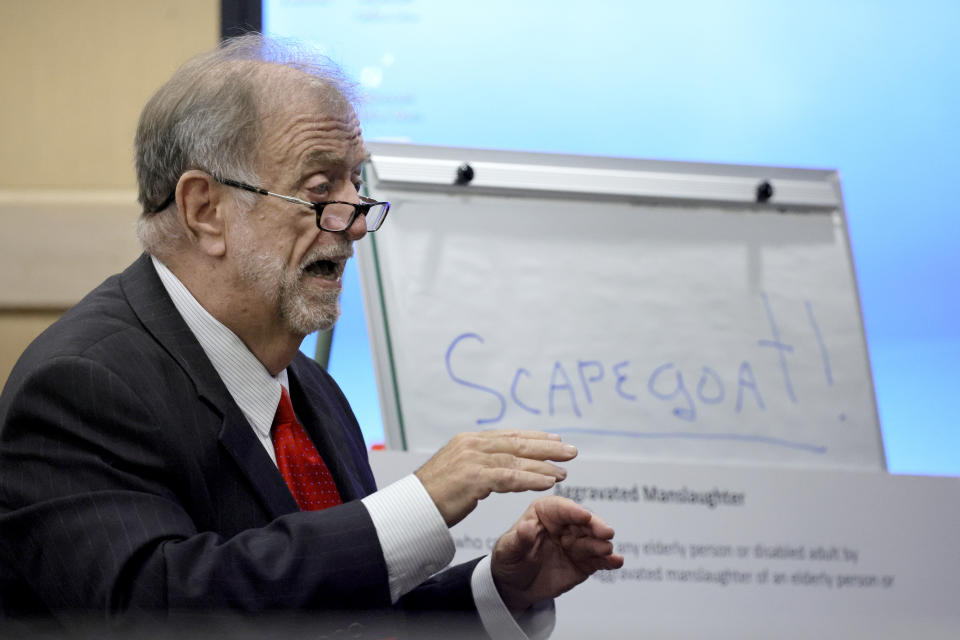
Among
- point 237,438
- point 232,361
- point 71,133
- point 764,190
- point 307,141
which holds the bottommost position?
point 237,438

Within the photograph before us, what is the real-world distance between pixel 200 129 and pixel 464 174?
1.06 m

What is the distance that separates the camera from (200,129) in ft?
4.29

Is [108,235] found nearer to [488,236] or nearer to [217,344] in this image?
[488,236]

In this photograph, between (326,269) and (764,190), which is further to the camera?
(764,190)

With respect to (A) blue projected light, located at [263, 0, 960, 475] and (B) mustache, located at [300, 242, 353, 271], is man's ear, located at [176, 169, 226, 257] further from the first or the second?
(A) blue projected light, located at [263, 0, 960, 475]

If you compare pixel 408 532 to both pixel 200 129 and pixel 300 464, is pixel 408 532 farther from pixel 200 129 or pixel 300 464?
pixel 200 129

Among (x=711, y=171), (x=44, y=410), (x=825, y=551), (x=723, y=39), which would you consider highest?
(x=723, y=39)

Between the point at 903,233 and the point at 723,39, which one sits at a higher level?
the point at 723,39

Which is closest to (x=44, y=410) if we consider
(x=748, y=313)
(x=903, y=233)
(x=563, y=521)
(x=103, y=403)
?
(x=103, y=403)

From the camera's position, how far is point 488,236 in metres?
2.32

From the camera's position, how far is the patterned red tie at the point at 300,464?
129cm

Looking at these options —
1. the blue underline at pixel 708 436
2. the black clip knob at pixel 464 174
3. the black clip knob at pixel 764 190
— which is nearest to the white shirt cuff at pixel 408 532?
the blue underline at pixel 708 436

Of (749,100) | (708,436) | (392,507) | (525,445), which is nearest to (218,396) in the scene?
(392,507)

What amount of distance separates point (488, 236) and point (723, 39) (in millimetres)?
1073
